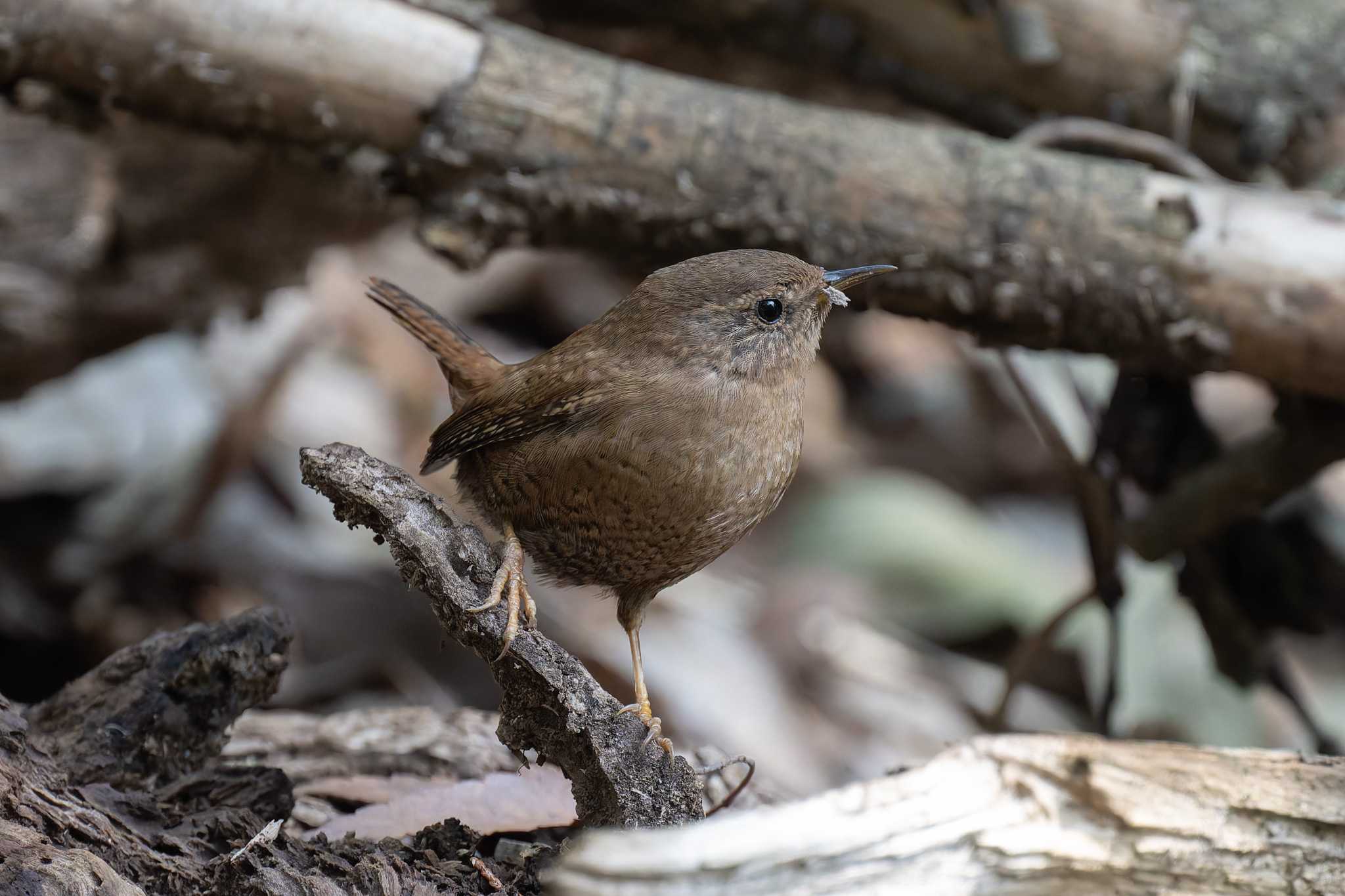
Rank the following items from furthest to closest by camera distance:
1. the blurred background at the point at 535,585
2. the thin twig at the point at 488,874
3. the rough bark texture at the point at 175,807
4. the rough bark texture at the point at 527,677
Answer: the blurred background at the point at 535,585
the thin twig at the point at 488,874
the rough bark texture at the point at 527,677
the rough bark texture at the point at 175,807

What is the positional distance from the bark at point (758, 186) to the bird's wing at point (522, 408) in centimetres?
66

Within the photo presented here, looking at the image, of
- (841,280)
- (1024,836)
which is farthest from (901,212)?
(1024,836)

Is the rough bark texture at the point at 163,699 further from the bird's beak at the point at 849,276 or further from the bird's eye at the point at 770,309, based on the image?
the bird's beak at the point at 849,276

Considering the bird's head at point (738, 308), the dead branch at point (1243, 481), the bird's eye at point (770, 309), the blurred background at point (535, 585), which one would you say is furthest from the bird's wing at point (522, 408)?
the dead branch at point (1243, 481)

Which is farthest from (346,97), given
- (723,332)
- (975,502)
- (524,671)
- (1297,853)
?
(975,502)

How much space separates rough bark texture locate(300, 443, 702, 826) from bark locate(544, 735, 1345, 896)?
0.38m

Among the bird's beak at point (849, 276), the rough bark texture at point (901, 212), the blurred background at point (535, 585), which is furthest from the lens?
the blurred background at point (535, 585)

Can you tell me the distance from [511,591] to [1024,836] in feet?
2.92

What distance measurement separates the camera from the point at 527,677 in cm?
201

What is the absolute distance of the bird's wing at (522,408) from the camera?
2.43 meters

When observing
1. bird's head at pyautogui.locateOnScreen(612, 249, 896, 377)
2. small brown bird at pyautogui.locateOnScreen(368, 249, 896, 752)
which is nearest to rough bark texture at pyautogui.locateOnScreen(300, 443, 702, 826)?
small brown bird at pyautogui.locateOnScreen(368, 249, 896, 752)

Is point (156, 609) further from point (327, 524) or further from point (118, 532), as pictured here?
point (327, 524)

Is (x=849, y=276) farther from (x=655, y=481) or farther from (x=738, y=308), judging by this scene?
(x=655, y=481)

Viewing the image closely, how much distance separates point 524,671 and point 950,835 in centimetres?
68
